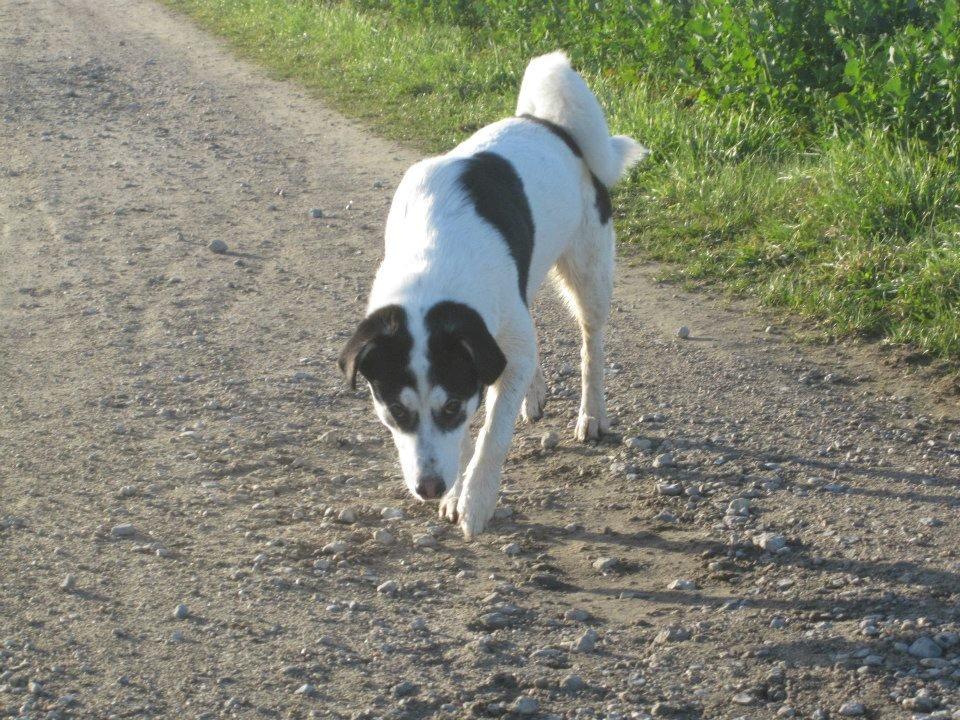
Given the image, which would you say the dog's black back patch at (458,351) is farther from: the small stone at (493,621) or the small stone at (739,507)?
the small stone at (739,507)

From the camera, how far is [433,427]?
3.90 m

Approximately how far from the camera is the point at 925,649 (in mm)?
3359

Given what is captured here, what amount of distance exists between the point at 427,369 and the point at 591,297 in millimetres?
1487

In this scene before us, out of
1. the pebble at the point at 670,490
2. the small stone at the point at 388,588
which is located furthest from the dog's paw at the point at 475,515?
the pebble at the point at 670,490

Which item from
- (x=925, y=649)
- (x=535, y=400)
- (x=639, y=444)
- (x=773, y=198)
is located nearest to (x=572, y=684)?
(x=925, y=649)

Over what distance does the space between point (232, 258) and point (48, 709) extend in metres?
4.21

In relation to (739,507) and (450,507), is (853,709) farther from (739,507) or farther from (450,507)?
(450,507)

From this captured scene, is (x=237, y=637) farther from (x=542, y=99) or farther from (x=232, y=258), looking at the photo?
(x=232, y=258)

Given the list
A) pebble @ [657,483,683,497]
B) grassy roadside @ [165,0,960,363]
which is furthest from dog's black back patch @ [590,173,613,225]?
grassy roadside @ [165,0,960,363]

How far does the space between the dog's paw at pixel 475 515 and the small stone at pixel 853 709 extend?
4.76 feet

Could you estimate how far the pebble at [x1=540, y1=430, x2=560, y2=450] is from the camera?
5.00m

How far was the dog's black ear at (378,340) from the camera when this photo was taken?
383 centimetres

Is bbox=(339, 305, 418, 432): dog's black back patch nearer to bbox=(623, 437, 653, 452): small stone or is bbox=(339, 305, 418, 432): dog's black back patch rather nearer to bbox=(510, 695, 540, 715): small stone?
bbox=(510, 695, 540, 715): small stone

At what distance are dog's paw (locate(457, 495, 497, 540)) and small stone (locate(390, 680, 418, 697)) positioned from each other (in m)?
0.90
